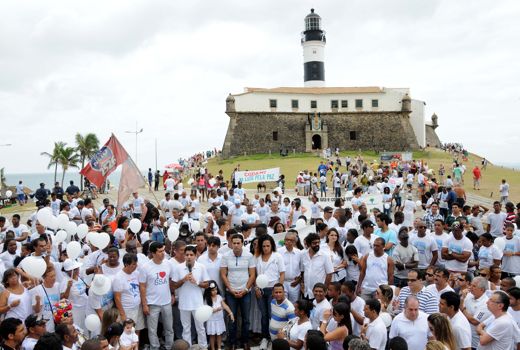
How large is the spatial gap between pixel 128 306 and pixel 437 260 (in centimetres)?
573

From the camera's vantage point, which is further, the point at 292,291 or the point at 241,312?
the point at 292,291

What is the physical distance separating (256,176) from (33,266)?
63.2 ft

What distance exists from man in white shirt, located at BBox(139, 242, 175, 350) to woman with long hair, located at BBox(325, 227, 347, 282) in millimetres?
2755

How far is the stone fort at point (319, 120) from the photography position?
52594 millimetres

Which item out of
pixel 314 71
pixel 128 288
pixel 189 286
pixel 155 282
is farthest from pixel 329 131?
pixel 128 288

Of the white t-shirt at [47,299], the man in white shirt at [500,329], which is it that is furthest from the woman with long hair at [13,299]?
the man in white shirt at [500,329]

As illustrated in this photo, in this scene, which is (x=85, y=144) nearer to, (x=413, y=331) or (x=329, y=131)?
(x=329, y=131)

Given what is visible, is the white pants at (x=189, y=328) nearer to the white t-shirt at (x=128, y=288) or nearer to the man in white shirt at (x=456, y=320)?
the white t-shirt at (x=128, y=288)

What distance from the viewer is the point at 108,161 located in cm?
1158

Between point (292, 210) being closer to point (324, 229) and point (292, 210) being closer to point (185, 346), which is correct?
point (324, 229)

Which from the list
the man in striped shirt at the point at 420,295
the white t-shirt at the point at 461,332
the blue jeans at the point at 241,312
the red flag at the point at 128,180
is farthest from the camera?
the red flag at the point at 128,180

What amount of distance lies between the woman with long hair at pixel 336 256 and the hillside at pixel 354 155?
17528 millimetres

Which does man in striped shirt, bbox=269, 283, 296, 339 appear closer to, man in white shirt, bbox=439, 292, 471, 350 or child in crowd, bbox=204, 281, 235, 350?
child in crowd, bbox=204, 281, 235, 350

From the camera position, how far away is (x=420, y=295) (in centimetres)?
588
